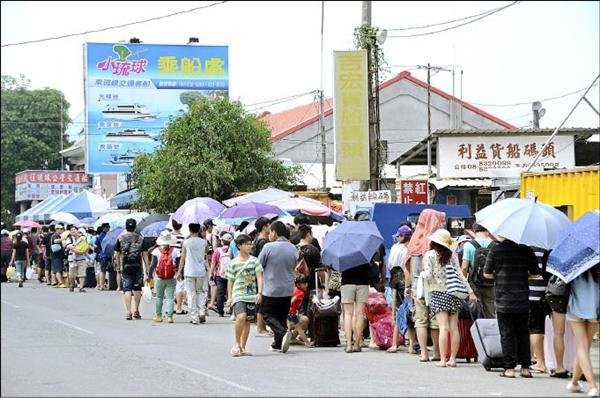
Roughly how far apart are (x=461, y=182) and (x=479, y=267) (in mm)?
14366

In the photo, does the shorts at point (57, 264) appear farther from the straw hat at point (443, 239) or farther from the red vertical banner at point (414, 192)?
the straw hat at point (443, 239)

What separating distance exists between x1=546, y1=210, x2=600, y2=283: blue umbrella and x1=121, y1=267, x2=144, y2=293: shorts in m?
11.0

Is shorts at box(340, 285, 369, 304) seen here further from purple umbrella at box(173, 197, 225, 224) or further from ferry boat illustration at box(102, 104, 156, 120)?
ferry boat illustration at box(102, 104, 156, 120)

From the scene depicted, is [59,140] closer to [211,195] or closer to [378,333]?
[211,195]

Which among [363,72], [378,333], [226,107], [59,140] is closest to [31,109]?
[59,140]

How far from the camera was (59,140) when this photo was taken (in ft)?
245

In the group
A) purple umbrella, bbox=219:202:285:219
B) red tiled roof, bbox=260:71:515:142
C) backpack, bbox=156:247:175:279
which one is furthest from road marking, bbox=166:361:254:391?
red tiled roof, bbox=260:71:515:142

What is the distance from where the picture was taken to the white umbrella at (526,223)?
516 inches

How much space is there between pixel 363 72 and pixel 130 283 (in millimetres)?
7540

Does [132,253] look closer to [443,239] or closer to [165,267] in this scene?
[165,267]

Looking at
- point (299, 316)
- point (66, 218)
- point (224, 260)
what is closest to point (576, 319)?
point (299, 316)

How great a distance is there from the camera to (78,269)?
3203 cm

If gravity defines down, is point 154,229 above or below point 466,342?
above

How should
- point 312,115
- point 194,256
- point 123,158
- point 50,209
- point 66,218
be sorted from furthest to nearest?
point 312,115
point 123,158
point 50,209
point 66,218
point 194,256
